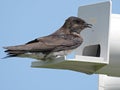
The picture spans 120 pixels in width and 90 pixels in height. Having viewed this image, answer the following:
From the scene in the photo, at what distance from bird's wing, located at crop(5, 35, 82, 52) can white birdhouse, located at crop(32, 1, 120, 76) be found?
0.43ft

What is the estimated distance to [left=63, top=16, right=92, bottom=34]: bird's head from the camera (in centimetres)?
571

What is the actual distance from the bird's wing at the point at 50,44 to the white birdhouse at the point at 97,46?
130 mm

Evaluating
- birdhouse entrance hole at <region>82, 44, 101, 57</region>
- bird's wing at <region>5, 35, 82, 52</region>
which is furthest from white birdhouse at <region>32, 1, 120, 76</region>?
bird's wing at <region>5, 35, 82, 52</region>

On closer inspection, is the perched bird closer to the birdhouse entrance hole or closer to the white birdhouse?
the white birdhouse

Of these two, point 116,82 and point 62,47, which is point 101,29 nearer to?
point 62,47

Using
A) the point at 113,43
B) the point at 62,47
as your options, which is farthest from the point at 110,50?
the point at 62,47

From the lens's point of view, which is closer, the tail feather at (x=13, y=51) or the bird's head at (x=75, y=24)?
the tail feather at (x=13, y=51)

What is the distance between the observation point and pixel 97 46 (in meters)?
5.67

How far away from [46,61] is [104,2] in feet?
2.57

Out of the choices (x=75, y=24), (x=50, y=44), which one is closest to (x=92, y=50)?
(x=75, y=24)

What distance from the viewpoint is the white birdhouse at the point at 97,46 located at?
16.6 feet

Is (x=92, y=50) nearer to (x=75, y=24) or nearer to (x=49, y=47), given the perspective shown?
(x=75, y=24)

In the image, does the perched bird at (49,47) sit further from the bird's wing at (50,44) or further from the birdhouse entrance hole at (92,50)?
the birdhouse entrance hole at (92,50)

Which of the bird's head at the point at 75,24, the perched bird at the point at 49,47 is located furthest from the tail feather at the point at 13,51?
the bird's head at the point at 75,24
